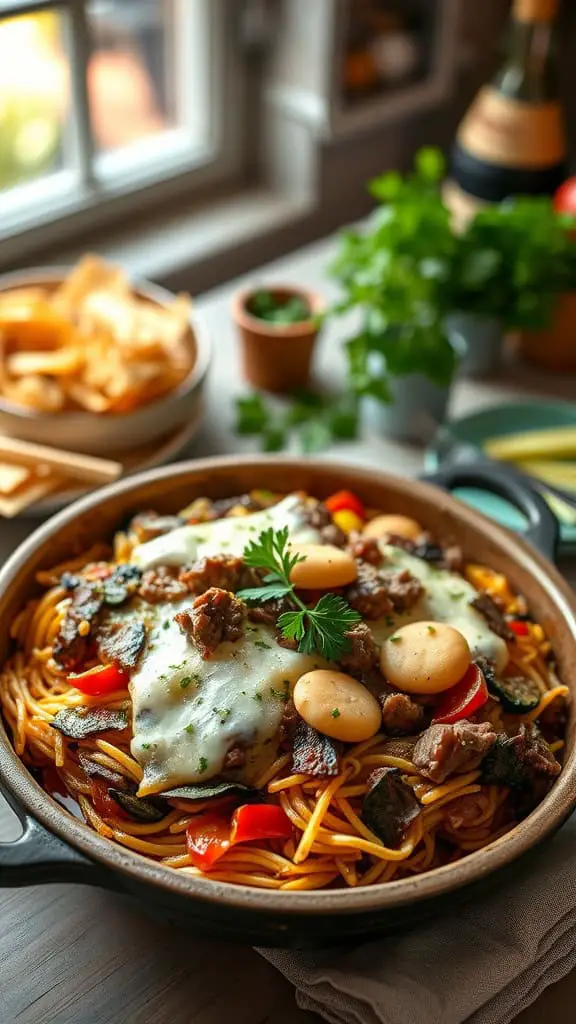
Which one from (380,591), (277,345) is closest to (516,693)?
(380,591)

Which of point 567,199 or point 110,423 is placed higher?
point 567,199

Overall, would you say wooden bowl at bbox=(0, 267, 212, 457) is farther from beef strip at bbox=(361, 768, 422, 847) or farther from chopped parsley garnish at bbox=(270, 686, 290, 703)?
beef strip at bbox=(361, 768, 422, 847)

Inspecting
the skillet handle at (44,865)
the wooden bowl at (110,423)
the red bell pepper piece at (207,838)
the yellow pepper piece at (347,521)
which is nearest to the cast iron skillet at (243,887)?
the skillet handle at (44,865)

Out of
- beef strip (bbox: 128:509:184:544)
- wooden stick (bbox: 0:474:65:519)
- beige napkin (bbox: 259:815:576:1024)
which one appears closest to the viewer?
beige napkin (bbox: 259:815:576:1024)

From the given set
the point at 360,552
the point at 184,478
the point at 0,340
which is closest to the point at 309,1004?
the point at 360,552

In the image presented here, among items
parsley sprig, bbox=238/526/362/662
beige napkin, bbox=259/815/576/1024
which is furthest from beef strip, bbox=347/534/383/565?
beige napkin, bbox=259/815/576/1024

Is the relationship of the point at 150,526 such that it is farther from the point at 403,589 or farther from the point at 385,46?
the point at 385,46

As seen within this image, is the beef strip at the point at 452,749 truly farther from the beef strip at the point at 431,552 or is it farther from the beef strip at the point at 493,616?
the beef strip at the point at 431,552
